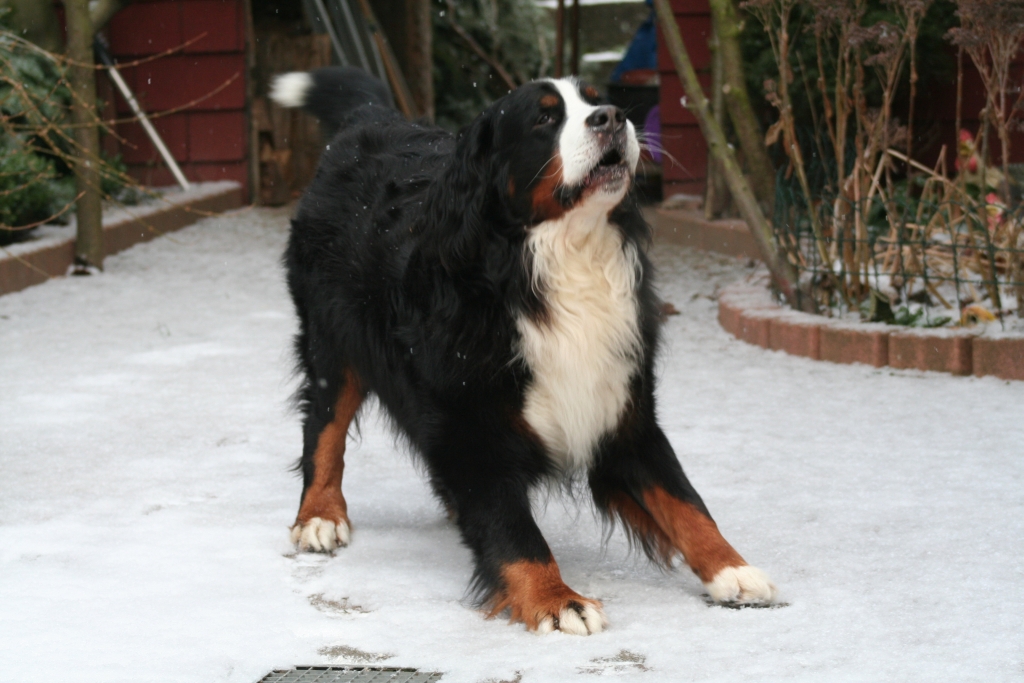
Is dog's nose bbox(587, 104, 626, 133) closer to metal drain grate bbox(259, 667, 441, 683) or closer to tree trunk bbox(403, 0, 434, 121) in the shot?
metal drain grate bbox(259, 667, 441, 683)

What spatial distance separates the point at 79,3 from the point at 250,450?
11.5 ft

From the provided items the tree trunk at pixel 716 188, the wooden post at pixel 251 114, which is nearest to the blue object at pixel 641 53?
the tree trunk at pixel 716 188

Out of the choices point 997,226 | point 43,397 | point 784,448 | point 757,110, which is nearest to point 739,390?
point 784,448

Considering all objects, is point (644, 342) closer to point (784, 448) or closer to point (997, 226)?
point (784, 448)

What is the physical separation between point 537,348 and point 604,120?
533 mm

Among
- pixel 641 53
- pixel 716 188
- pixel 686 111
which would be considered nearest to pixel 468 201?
pixel 716 188

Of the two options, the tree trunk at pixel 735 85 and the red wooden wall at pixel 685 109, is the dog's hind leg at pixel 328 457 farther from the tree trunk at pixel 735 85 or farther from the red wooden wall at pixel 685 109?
the red wooden wall at pixel 685 109

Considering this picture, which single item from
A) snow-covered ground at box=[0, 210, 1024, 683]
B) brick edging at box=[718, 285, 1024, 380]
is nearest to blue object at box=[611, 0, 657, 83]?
brick edging at box=[718, 285, 1024, 380]

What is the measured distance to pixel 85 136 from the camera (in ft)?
21.1

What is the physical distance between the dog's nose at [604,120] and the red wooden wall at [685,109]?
577 centimetres

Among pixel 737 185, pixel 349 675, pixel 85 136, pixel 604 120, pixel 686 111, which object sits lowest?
pixel 349 675

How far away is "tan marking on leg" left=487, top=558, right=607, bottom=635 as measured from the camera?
7.89 ft

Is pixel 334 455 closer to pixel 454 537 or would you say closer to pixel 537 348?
pixel 454 537

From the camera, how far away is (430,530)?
3201 mm
